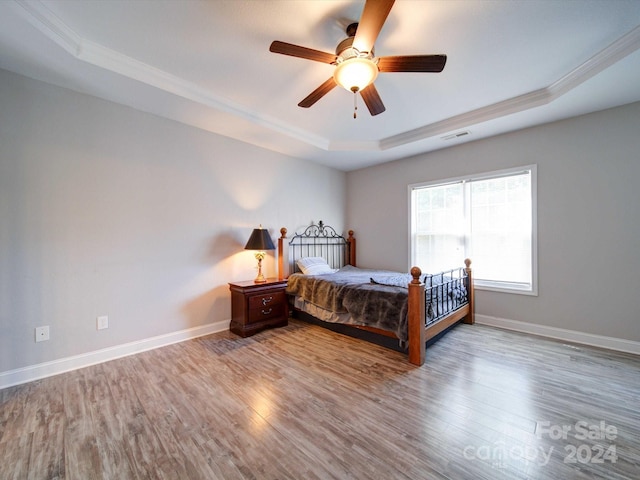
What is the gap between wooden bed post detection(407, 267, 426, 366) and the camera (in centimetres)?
240

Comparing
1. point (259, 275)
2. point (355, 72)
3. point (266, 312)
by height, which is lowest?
point (266, 312)

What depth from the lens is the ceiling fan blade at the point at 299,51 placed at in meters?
1.68

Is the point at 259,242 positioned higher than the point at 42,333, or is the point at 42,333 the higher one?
the point at 259,242

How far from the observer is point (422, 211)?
4.28 m

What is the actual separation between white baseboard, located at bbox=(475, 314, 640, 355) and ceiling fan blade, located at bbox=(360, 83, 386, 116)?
123 inches

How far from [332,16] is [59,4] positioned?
71.5 inches

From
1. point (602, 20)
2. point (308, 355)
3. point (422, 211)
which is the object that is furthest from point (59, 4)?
point (422, 211)

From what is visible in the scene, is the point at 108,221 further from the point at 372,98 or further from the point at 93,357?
the point at 372,98

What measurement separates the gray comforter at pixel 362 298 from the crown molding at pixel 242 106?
2.07 metres

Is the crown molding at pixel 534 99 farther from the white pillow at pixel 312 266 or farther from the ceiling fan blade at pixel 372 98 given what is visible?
the white pillow at pixel 312 266

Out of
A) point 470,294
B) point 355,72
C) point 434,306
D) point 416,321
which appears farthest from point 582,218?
point 355,72

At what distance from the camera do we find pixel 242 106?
116 inches

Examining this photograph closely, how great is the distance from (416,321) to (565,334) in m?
2.07

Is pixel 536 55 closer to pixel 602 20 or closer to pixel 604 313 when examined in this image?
pixel 602 20
